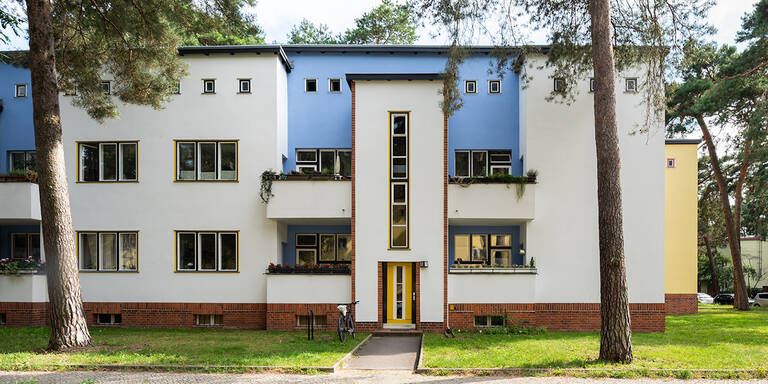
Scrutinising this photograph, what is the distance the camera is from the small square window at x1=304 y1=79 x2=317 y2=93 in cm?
1890

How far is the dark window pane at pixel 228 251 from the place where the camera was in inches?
671

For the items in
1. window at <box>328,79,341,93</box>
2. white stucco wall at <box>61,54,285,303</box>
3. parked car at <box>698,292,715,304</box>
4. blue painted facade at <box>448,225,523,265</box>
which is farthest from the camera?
parked car at <box>698,292,715,304</box>

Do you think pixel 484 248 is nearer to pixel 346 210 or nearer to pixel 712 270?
pixel 346 210

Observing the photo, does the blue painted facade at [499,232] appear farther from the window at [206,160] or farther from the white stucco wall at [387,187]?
the window at [206,160]

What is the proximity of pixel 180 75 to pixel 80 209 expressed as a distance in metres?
5.39

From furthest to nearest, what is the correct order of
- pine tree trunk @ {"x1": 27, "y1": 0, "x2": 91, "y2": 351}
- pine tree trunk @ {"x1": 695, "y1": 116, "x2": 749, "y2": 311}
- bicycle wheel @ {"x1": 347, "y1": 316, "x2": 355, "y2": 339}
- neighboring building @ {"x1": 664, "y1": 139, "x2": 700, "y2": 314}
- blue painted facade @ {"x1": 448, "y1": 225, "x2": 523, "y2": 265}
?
pine tree trunk @ {"x1": 695, "y1": 116, "x2": 749, "y2": 311}
neighboring building @ {"x1": 664, "y1": 139, "x2": 700, "y2": 314}
blue painted facade @ {"x1": 448, "y1": 225, "x2": 523, "y2": 265}
bicycle wheel @ {"x1": 347, "y1": 316, "x2": 355, "y2": 339}
pine tree trunk @ {"x1": 27, "y1": 0, "x2": 91, "y2": 351}

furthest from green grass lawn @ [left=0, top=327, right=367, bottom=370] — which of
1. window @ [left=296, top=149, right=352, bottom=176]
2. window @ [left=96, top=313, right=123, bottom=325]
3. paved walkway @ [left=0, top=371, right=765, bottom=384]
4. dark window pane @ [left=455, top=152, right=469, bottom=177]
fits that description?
dark window pane @ [left=455, top=152, right=469, bottom=177]

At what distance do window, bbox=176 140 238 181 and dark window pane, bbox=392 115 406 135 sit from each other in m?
4.85

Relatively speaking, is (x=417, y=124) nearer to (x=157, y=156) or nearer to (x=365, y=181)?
(x=365, y=181)

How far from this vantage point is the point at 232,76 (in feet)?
56.6

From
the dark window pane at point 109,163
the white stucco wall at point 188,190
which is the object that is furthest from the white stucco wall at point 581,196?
the dark window pane at point 109,163

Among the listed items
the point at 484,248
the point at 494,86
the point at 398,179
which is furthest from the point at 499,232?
the point at 494,86

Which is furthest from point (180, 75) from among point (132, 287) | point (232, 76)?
point (132, 287)

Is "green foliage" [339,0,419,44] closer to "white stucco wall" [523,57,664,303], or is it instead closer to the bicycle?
"white stucco wall" [523,57,664,303]
